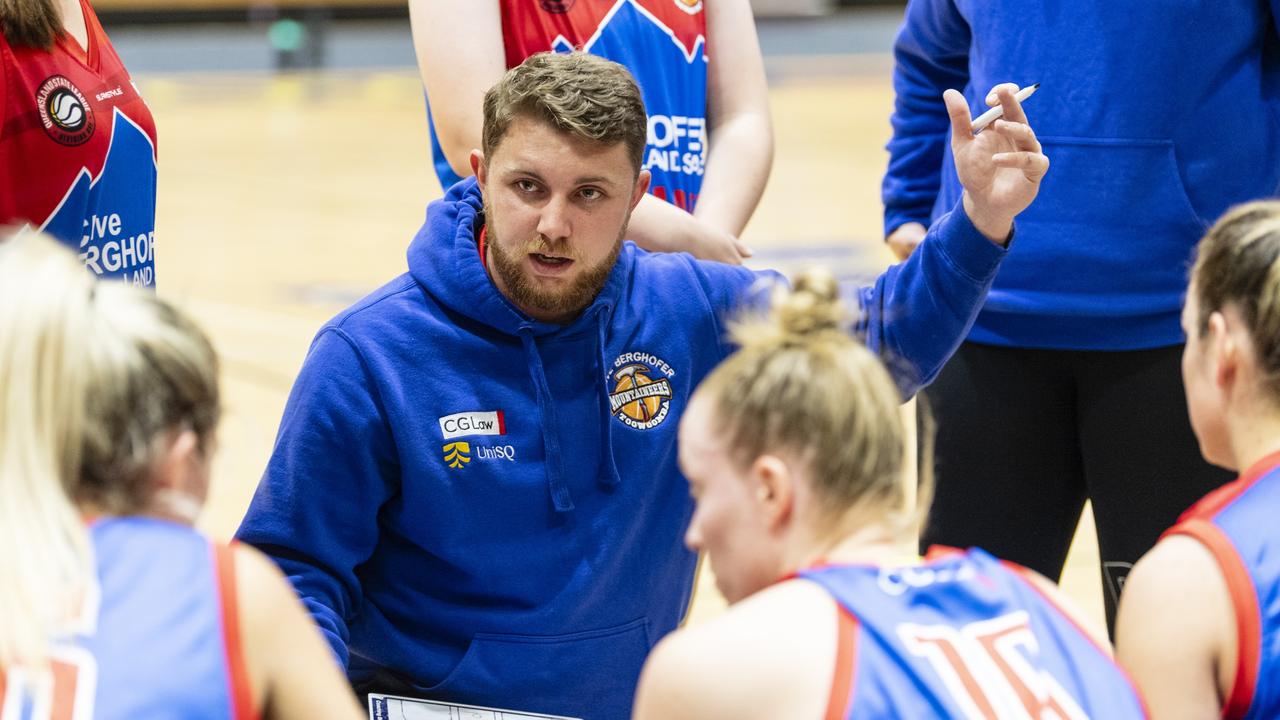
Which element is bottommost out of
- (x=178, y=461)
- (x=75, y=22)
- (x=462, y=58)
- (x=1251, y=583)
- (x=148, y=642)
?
(x=1251, y=583)

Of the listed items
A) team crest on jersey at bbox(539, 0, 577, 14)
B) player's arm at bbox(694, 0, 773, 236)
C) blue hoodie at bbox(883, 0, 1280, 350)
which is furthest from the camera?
player's arm at bbox(694, 0, 773, 236)

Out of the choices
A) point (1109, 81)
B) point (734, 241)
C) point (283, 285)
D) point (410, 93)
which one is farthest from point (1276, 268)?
point (410, 93)

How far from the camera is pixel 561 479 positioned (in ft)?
7.36

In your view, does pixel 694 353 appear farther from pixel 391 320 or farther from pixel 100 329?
pixel 100 329

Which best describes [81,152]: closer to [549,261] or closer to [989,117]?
[549,261]

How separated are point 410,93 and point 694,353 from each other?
51.1 ft

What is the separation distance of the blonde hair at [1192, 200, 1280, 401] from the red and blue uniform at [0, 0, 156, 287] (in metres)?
1.52

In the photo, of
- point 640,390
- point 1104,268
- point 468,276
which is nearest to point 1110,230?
point 1104,268

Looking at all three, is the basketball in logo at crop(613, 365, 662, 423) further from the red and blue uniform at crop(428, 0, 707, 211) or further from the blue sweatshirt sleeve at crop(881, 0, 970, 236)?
the blue sweatshirt sleeve at crop(881, 0, 970, 236)

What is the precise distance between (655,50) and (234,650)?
5.04ft

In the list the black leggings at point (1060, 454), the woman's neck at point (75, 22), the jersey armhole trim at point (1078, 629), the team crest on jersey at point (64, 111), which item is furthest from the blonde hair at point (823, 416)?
the woman's neck at point (75, 22)

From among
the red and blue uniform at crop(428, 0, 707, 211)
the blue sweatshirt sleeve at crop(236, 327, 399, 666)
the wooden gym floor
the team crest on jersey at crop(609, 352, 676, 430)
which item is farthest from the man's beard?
the wooden gym floor

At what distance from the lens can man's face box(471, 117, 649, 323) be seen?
86.7 inches

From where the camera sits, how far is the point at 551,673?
2244 mm
